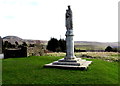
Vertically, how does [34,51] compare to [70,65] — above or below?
above

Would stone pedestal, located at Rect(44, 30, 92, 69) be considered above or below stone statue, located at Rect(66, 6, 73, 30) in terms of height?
below

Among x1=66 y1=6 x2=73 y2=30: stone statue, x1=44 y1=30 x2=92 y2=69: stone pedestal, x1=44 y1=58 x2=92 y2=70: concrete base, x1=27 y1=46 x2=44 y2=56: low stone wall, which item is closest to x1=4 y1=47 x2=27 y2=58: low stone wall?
x1=27 y1=46 x2=44 y2=56: low stone wall

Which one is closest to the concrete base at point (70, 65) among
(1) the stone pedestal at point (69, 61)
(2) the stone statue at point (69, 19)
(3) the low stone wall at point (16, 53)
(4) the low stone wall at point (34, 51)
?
(1) the stone pedestal at point (69, 61)

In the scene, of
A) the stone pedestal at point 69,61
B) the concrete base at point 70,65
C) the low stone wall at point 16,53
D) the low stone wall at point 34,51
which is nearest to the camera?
the concrete base at point 70,65

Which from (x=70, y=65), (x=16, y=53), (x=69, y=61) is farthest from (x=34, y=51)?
(x=70, y=65)

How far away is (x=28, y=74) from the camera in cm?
1130

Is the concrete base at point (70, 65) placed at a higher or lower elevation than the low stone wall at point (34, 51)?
lower

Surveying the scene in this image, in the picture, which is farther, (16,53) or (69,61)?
(16,53)

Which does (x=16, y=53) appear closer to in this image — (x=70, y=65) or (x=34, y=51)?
(x=34, y=51)

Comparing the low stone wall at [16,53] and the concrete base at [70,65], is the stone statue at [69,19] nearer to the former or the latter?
the concrete base at [70,65]

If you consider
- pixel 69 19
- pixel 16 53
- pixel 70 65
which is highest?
pixel 69 19

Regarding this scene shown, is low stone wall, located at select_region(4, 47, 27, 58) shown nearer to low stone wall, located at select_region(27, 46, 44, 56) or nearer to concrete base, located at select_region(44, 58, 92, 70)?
low stone wall, located at select_region(27, 46, 44, 56)

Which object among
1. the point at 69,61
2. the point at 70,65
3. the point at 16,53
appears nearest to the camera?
the point at 70,65

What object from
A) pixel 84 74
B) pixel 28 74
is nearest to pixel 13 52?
pixel 28 74
